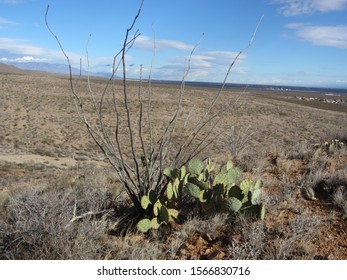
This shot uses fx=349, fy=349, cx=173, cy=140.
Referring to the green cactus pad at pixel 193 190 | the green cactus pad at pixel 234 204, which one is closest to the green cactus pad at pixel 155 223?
the green cactus pad at pixel 193 190

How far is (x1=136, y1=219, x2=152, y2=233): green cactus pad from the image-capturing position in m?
3.49

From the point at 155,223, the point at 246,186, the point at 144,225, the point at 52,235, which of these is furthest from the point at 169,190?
the point at 52,235

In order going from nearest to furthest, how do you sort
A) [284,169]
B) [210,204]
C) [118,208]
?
1. [210,204]
2. [118,208]
3. [284,169]

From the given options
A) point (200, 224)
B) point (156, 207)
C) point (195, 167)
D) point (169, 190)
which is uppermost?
point (195, 167)

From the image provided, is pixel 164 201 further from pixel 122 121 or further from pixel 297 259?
pixel 122 121

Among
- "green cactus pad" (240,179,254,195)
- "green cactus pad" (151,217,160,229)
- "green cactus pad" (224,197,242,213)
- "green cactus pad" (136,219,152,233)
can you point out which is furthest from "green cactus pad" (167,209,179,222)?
"green cactus pad" (240,179,254,195)

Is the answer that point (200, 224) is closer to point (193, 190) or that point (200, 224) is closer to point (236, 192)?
point (193, 190)

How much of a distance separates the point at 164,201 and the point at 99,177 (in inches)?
107

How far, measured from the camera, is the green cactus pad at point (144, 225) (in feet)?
11.4

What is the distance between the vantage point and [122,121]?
29.6 metres

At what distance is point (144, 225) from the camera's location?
3516 mm

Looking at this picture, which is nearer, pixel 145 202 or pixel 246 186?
pixel 145 202

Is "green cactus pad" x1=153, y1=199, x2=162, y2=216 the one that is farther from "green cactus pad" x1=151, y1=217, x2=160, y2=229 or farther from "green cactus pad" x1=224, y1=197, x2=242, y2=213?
"green cactus pad" x1=224, y1=197, x2=242, y2=213
